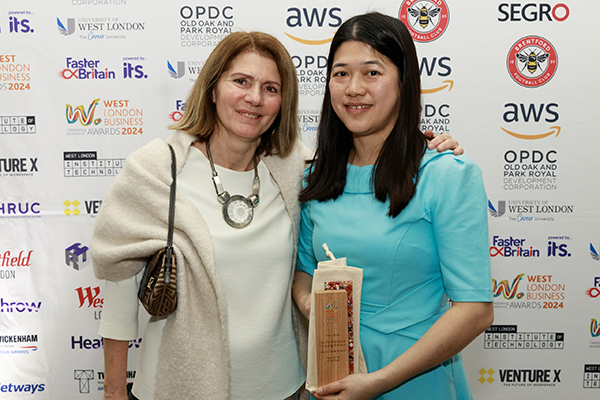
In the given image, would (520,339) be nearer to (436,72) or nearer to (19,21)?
→ (436,72)

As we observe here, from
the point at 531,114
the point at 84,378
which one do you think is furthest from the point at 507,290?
the point at 84,378

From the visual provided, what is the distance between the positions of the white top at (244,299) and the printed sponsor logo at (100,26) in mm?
1462

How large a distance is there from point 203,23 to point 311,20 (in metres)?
0.61

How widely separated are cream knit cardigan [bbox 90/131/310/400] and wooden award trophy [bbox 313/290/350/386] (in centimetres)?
31

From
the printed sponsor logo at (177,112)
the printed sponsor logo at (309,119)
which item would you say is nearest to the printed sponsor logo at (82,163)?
the printed sponsor logo at (177,112)

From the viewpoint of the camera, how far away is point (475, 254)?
43.7 inches

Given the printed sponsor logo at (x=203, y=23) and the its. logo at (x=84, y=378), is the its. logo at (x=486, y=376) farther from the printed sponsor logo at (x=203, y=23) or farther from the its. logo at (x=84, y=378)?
the printed sponsor logo at (x=203, y=23)

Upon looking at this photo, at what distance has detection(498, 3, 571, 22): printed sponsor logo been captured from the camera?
8.12 feet

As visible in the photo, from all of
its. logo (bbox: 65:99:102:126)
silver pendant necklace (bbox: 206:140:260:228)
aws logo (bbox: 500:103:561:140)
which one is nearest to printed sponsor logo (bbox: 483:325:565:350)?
aws logo (bbox: 500:103:561:140)

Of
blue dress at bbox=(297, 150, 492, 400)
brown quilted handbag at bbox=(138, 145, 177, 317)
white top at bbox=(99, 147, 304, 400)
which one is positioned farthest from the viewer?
white top at bbox=(99, 147, 304, 400)

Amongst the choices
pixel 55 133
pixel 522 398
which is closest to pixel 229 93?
pixel 55 133

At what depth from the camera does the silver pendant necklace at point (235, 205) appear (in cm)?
136

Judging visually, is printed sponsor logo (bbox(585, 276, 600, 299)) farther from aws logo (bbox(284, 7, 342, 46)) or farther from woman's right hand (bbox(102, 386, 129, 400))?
woman's right hand (bbox(102, 386, 129, 400))

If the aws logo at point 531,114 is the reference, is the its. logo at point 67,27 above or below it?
above
